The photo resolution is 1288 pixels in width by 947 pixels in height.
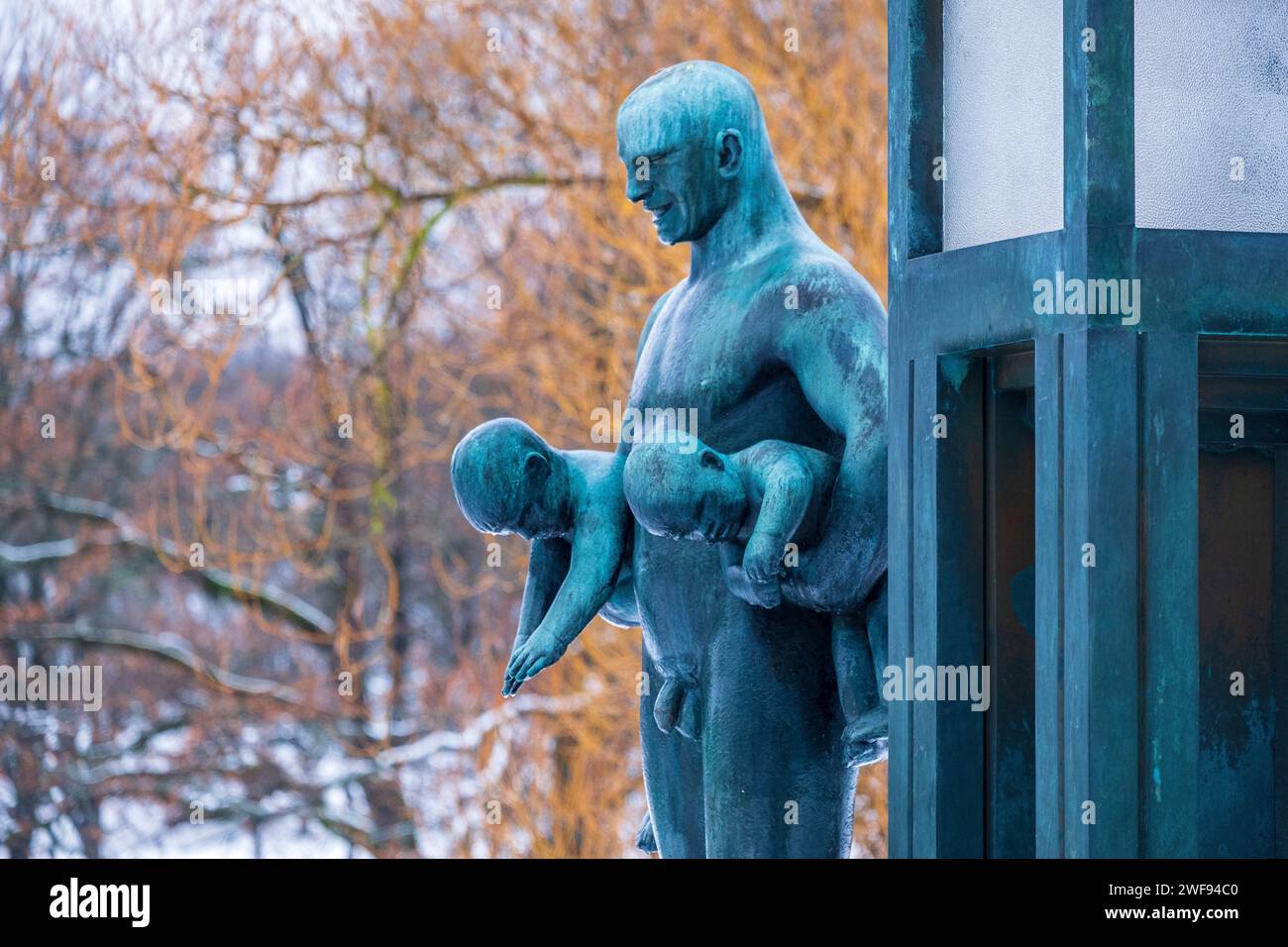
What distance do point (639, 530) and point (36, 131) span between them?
27.9ft

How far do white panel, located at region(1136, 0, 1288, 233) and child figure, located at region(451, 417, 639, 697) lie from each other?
108 centimetres

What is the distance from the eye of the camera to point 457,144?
10641mm

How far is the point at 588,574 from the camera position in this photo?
347 centimetres

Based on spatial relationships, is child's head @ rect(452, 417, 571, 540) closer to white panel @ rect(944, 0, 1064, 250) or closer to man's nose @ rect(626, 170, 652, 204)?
man's nose @ rect(626, 170, 652, 204)

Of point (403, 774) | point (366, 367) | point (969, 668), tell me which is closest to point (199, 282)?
point (366, 367)

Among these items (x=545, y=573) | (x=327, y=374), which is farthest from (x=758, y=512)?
(x=327, y=374)

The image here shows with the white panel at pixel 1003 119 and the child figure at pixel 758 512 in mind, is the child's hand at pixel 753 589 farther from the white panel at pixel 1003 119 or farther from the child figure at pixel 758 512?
the white panel at pixel 1003 119

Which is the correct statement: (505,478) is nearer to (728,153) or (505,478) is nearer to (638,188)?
(638,188)

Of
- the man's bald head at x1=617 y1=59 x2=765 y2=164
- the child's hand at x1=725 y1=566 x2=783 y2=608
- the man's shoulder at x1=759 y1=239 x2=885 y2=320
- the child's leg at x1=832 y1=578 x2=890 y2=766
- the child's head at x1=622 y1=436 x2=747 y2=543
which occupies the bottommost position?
the child's leg at x1=832 y1=578 x2=890 y2=766

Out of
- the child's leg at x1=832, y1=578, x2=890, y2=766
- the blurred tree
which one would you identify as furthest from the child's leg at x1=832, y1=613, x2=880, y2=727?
the blurred tree

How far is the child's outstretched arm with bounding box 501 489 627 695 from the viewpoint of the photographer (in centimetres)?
343

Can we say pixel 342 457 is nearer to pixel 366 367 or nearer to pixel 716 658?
pixel 366 367

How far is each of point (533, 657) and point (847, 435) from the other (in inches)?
24.0

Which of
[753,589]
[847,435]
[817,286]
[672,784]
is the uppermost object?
[817,286]
